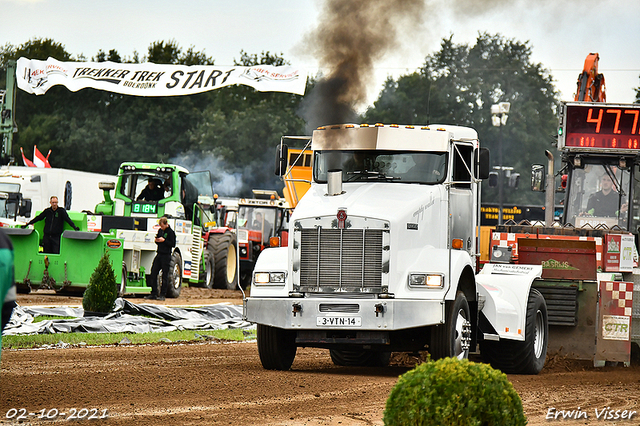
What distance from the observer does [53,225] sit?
21984mm

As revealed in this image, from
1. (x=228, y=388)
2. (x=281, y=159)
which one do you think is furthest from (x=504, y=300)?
(x=228, y=388)

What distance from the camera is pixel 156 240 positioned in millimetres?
22641

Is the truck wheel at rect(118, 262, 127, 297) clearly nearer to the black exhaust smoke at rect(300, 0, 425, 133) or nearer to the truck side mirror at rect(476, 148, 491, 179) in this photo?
the black exhaust smoke at rect(300, 0, 425, 133)

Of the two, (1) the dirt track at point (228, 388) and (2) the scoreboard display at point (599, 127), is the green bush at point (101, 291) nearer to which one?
(1) the dirt track at point (228, 388)

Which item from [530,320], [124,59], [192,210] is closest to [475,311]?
[530,320]

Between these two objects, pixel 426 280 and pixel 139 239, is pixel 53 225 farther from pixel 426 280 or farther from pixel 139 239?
pixel 426 280

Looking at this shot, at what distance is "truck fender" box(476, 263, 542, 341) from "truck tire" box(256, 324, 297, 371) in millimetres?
2436

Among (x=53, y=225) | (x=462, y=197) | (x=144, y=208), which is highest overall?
(x=144, y=208)

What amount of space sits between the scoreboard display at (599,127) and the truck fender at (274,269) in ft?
32.8

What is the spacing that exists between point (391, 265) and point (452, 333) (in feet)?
3.39

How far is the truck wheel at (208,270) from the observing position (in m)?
28.1

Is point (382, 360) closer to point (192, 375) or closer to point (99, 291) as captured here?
point (192, 375)

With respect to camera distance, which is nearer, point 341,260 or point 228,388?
point 228,388

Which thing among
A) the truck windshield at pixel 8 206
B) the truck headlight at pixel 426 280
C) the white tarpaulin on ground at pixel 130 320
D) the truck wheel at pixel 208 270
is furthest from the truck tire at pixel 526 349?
the truck windshield at pixel 8 206
